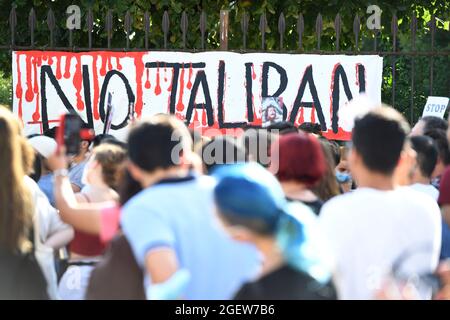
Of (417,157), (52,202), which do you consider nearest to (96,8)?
(52,202)

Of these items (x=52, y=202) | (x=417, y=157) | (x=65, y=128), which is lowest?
(x=52, y=202)

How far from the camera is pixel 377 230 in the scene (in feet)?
11.3

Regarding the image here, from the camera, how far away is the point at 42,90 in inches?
335

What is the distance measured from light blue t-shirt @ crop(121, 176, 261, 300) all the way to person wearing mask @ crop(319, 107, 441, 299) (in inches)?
13.2

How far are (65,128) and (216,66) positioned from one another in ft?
14.4

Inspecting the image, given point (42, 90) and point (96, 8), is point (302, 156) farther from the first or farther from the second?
point (96, 8)

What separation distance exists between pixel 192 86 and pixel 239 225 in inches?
217

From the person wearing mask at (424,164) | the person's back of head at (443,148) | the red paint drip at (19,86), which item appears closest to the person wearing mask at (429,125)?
the person's back of head at (443,148)

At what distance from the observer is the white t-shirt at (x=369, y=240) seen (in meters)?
3.42

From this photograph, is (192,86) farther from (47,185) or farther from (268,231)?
(268,231)

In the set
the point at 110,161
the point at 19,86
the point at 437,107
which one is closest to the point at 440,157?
the point at 110,161

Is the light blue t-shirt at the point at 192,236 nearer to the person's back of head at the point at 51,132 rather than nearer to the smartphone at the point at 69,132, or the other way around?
the smartphone at the point at 69,132

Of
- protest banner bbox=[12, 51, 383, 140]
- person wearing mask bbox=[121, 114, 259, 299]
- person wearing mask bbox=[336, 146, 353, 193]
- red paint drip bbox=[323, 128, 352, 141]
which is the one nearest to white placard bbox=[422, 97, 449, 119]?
protest banner bbox=[12, 51, 383, 140]
